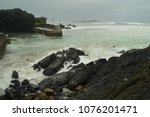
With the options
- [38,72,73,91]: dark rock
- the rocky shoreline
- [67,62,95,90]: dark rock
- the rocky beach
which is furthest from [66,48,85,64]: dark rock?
[67,62,95,90]: dark rock

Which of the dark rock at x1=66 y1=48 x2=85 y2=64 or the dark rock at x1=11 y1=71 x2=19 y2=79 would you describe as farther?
the dark rock at x1=66 y1=48 x2=85 y2=64

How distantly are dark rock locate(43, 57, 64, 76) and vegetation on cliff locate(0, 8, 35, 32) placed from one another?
109 feet

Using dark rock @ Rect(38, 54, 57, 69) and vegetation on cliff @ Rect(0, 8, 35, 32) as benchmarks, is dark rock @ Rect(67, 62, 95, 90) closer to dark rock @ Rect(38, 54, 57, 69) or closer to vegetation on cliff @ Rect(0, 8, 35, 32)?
dark rock @ Rect(38, 54, 57, 69)

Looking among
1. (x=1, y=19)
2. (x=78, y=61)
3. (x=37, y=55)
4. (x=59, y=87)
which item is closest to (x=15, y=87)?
(x=59, y=87)

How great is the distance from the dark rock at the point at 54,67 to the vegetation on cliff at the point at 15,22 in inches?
1309

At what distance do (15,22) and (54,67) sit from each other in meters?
35.1

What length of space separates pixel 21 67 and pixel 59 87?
18.1 ft

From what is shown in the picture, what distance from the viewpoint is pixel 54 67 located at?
1773 centimetres

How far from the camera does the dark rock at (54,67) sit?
17.4m

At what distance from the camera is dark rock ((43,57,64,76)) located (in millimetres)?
17350

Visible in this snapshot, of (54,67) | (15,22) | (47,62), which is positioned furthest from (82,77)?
(15,22)

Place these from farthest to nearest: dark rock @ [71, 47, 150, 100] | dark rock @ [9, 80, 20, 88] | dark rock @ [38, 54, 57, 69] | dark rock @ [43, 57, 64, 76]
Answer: dark rock @ [38, 54, 57, 69]
dark rock @ [43, 57, 64, 76]
dark rock @ [9, 80, 20, 88]
dark rock @ [71, 47, 150, 100]

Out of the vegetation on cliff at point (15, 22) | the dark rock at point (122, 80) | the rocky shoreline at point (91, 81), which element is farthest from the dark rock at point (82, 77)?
the vegetation on cliff at point (15, 22)

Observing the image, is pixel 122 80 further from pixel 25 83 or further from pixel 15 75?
pixel 15 75
